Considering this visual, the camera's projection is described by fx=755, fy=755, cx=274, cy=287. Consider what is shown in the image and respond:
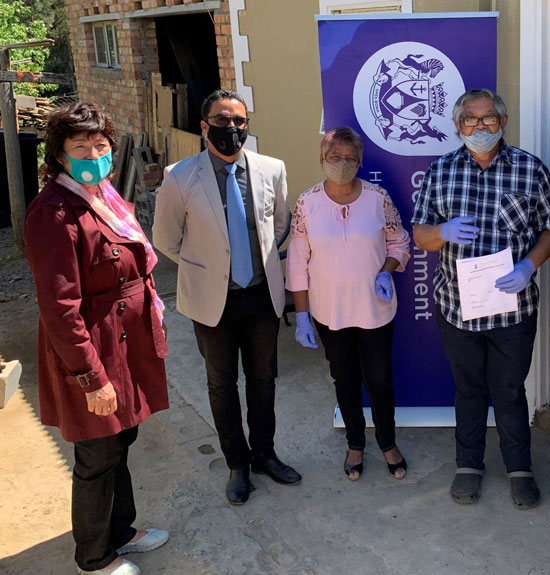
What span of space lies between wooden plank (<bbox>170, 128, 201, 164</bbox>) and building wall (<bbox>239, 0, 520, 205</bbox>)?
1694 millimetres

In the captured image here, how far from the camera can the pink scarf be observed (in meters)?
2.84

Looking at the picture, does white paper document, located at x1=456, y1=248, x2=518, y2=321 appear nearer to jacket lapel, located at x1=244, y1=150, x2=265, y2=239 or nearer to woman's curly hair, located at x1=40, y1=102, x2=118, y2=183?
jacket lapel, located at x1=244, y1=150, x2=265, y2=239

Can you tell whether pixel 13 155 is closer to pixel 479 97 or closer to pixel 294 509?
pixel 294 509

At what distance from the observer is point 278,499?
12.2ft

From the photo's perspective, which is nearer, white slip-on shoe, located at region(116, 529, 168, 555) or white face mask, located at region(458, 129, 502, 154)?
white face mask, located at region(458, 129, 502, 154)

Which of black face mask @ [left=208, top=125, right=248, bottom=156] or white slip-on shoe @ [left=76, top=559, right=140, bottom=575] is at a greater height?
black face mask @ [left=208, top=125, right=248, bottom=156]

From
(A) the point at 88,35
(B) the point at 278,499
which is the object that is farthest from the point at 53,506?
(A) the point at 88,35

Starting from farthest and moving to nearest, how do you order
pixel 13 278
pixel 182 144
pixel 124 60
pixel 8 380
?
pixel 124 60, pixel 182 144, pixel 13 278, pixel 8 380

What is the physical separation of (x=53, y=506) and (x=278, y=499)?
1.16 m

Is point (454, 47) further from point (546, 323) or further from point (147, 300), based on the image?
point (147, 300)

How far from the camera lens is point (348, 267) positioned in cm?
355

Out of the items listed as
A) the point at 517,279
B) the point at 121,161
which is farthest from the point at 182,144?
the point at 517,279

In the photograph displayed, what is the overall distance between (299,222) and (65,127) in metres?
1.27

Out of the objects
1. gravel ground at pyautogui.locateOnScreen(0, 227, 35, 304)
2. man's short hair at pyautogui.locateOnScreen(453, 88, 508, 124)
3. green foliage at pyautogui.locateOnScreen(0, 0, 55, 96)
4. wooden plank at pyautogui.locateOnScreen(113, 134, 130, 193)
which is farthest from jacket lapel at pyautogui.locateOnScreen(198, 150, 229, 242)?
green foliage at pyautogui.locateOnScreen(0, 0, 55, 96)
